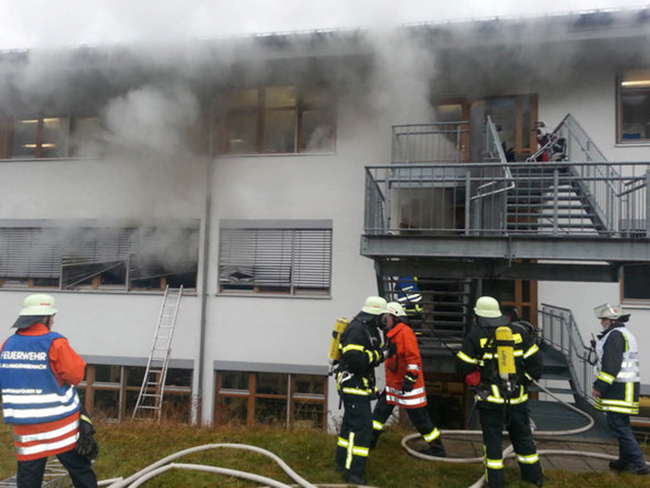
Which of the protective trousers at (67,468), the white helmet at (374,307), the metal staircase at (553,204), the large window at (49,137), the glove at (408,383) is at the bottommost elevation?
the protective trousers at (67,468)

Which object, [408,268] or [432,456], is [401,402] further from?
[408,268]

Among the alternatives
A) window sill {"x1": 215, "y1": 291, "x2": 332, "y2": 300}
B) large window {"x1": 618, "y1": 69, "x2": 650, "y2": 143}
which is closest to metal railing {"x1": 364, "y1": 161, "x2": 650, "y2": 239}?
large window {"x1": 618, "y1": 69, "x2": 650, "y2": 143}

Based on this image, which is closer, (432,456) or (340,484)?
(340,484)

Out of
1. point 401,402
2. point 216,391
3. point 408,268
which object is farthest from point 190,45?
point 401,402

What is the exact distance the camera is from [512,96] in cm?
844

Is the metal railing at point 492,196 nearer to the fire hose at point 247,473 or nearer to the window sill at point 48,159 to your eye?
the fire hose at point 247,473

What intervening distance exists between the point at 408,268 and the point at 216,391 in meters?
5.01

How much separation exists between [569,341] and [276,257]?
5.08 metres

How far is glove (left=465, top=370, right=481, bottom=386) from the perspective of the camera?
404 cm

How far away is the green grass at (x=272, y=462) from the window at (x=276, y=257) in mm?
3245

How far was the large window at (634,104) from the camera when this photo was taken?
8.06 m

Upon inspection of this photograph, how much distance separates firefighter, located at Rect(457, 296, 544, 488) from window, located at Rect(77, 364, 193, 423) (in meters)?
6.31

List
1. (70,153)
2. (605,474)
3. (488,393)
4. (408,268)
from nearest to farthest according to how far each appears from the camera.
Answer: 1. (488,393)
2. (605,474)
3. (408,268)
4. (70,153)

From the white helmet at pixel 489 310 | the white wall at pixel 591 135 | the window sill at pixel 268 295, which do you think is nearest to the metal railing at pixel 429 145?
the white wall at pixel 591 135
